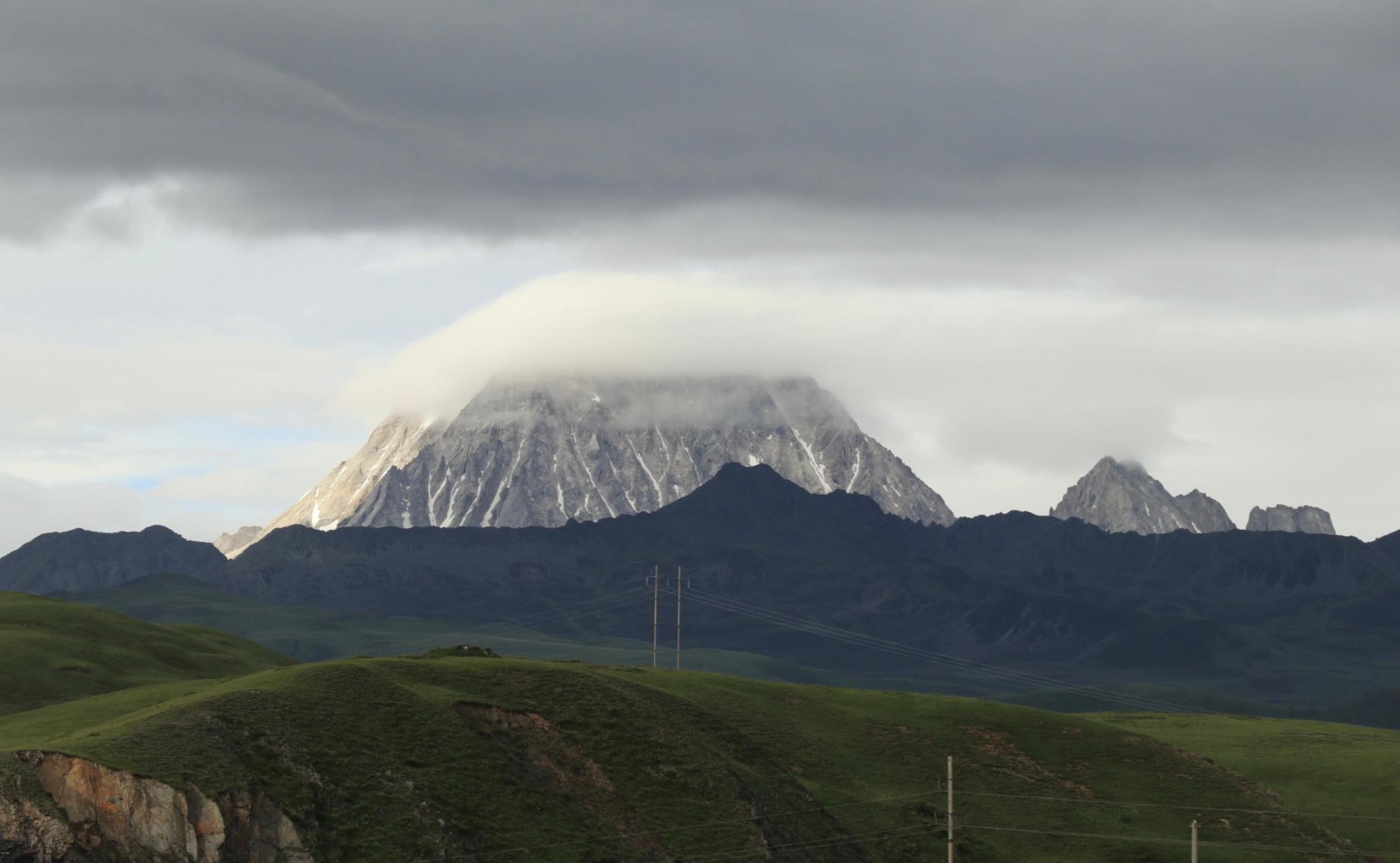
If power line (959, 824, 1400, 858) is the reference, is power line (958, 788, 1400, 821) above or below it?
above

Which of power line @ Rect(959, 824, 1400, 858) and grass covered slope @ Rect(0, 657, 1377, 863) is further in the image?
power line @ Rect(959, 824, 1400, 858)

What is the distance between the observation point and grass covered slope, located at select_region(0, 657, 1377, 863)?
129875 mm

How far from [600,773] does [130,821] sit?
43.8 m

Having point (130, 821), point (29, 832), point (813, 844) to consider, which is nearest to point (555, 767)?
point (813, 844)

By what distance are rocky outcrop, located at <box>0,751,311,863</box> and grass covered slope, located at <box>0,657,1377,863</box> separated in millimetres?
1918

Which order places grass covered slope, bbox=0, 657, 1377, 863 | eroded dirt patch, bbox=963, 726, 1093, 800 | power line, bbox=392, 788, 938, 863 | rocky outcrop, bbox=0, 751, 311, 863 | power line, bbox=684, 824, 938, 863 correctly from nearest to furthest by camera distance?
1. rocky outcrop, bbox=0, 751, 311, 863
2. power line, bbox=392, 788, 938, 863
3. grass covered slope, bbox=0, 657, 1377, 863
4. power line, bbox=684, 824, 938, 863
5. eroded dirt patch, bbox=963, 726, 1093, 800

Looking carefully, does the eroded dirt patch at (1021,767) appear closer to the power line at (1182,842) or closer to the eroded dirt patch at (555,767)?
the power line at (1182,842)

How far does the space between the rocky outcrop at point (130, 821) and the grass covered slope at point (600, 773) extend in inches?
75.5

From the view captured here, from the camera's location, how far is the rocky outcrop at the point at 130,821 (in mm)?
110625

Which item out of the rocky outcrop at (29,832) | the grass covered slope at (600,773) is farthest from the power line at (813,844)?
the rocky outcrop at (29,832)


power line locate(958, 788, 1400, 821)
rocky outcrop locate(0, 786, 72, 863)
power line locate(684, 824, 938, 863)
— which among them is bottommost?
power line locate(684, 824, 938, 863)

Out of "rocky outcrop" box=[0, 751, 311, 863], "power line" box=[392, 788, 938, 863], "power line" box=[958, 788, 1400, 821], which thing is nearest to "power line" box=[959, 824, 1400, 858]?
"power line" box=[958, 788, 1400, 821]

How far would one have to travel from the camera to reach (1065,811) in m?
178

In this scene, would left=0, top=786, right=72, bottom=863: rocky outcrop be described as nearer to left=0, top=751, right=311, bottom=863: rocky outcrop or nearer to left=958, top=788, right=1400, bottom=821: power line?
left=0, top=751, right=311, bottom=863: rocky outcrop
